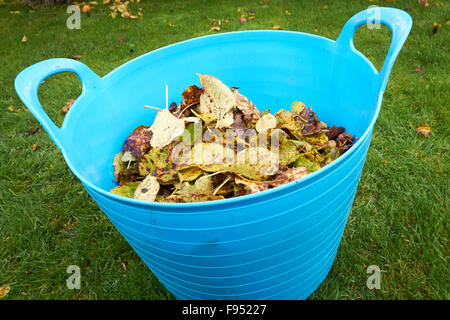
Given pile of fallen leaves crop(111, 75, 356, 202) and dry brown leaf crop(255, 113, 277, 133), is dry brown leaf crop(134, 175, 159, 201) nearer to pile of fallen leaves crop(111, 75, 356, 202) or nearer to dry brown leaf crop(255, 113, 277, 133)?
pile of fallen leaves crop(111, 75, 356, 202)

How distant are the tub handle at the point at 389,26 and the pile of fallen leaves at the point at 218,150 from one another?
314 millimetres

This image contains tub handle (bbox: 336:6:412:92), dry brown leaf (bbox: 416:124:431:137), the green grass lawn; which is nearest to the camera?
tub handle (bbox: 336:6:412:92)

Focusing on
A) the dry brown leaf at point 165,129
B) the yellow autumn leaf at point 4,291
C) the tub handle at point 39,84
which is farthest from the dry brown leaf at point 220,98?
the yellow autumn leaf at point 4,291

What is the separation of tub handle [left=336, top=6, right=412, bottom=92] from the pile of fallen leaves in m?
0.31

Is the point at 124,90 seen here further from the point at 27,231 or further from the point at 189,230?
the point at 27,231

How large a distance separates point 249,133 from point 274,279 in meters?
0.47

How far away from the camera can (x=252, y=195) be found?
25.7 inches

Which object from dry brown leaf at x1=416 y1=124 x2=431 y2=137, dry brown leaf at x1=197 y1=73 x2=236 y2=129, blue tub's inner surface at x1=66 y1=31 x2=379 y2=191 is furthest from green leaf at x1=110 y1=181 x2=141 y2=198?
dry brown leaf at x1=416 y1=124 x2=431 y2=137

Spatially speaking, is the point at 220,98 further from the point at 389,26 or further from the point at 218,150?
the point at 389,26

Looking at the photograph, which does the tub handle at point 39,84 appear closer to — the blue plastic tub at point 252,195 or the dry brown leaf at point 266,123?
the blue plastic tub at point 252,195

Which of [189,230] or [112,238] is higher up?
[189,230]

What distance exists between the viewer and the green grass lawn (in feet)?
4.44

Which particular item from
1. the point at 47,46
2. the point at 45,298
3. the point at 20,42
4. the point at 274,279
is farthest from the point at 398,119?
the point at 20,42

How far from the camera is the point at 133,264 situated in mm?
1456
